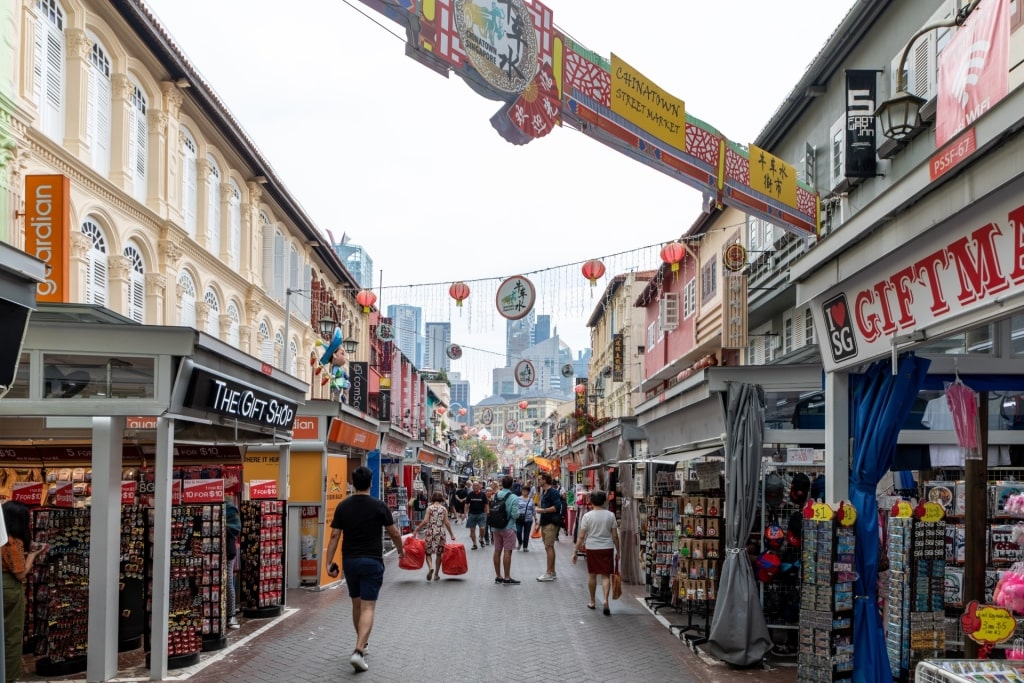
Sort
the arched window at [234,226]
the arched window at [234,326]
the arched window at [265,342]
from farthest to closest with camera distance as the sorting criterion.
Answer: the arched window at [265,342], the arched window at [234,326], the arched window at [234,226]

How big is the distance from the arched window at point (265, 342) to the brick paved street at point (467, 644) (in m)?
15.0

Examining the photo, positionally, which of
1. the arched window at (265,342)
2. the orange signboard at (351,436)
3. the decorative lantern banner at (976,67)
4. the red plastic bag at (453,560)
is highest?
the decorative lantern banner at (976,67)

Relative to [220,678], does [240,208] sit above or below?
above

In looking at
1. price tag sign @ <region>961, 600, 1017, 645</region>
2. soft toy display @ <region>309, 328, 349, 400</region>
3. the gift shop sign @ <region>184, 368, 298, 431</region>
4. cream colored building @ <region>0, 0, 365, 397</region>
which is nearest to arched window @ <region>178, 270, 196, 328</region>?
cream colored building @ <region>0, 0, 365, 397</region>

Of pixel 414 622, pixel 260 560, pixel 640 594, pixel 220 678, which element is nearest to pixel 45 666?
pixel 220 678

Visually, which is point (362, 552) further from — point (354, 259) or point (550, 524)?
point (354, 259)

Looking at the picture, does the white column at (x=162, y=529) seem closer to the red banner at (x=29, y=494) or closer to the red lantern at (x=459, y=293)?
the red banner at (x=29, y=494)

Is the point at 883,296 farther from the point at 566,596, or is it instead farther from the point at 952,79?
the point at 566,596

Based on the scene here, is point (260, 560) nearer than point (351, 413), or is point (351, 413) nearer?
point (260, 560)

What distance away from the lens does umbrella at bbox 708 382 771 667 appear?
9.25 m

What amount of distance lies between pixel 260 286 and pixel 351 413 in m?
11.9

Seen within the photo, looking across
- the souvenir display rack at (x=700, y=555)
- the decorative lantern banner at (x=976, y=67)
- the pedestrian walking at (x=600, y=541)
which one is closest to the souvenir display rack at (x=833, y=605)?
the souvenir display rack at (x=700, y=555)

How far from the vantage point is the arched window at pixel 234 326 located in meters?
25.9

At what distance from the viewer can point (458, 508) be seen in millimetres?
38531
